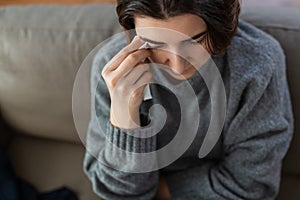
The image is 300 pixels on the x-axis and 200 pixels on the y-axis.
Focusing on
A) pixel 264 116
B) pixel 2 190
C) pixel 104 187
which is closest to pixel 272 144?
pixel 264 116

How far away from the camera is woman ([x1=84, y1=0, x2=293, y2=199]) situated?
752 millimetres

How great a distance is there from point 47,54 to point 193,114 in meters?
0.43

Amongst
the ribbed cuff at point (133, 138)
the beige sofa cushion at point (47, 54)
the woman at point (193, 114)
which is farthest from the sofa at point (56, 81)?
the ribbed cuff at point (133, 138)

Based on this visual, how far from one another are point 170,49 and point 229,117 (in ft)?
0.79

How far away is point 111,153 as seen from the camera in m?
0.92

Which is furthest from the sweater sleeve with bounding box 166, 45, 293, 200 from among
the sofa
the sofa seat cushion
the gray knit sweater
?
the sofa seat cushion

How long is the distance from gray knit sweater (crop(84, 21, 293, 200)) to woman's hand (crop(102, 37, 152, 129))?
0.04 metres

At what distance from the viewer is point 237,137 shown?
905mm

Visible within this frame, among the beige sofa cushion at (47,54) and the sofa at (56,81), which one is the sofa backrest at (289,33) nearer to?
the sofa at (56,81)

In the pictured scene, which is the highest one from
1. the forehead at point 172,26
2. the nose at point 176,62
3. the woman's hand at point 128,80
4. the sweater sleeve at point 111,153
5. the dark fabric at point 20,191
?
the forehead at point 172,26

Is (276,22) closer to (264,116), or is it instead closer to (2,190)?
(264,116)

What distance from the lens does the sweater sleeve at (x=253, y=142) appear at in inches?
34.1

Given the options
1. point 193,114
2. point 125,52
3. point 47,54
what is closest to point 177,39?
point 125,52

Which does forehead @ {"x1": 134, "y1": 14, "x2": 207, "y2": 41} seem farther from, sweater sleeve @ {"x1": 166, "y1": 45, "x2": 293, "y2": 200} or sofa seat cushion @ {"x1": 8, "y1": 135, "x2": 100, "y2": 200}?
sofa seat cushion @ {"x1": 8, "y1": 135, "x2": 100, "y2": 200}
